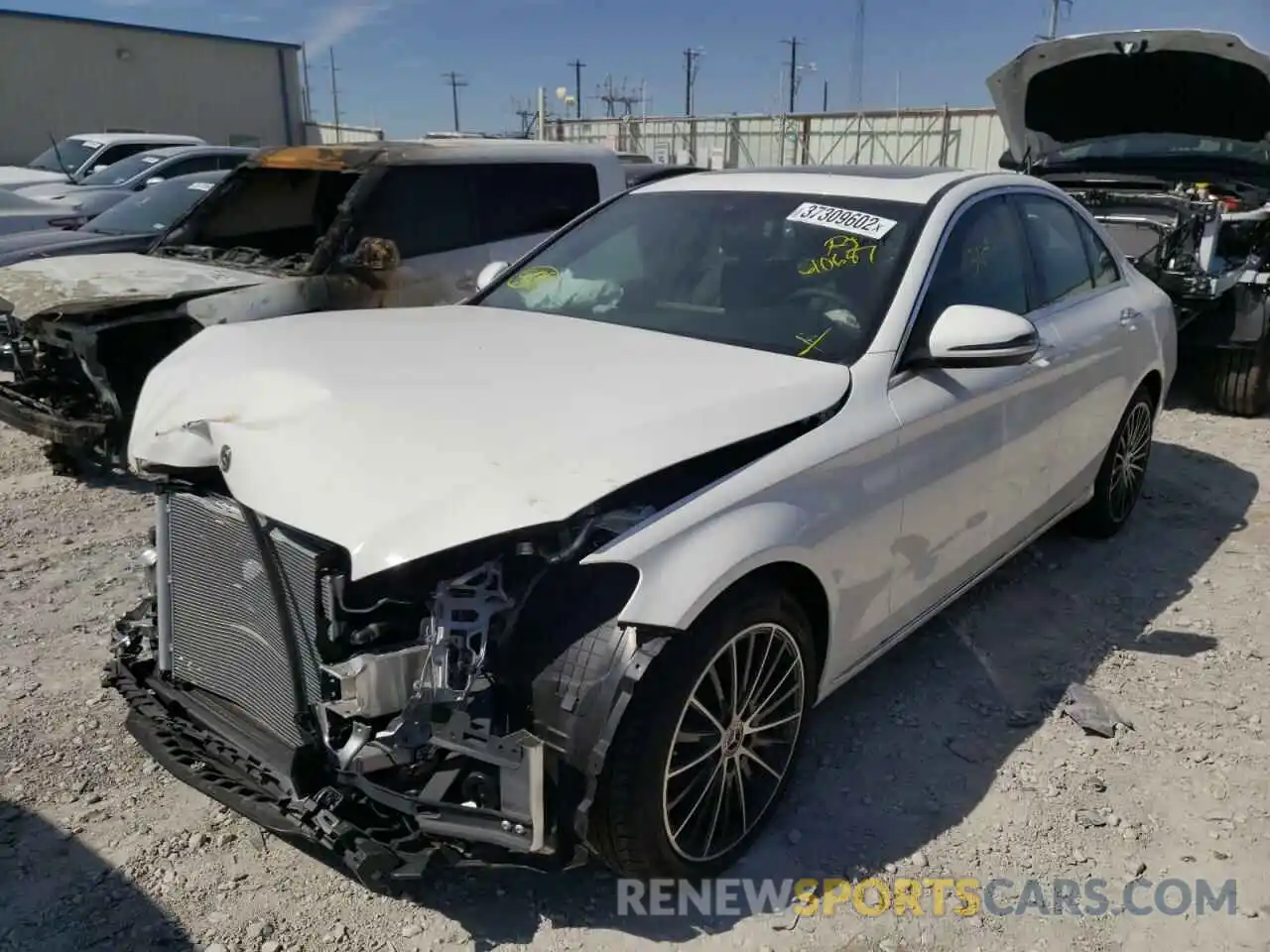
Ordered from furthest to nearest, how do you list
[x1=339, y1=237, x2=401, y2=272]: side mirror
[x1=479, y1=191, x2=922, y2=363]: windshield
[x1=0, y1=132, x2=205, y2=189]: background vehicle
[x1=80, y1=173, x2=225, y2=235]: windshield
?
[x1=0, y1=132, x2=205, y2=189]: background vehicle
[x1=80, y1=173, x2=225, y2=235]: windshield
[x1=339, y1=237, x2=401, y2=272]: side mirror
[x1=479, y1=191, x2=922, y2=363]: windshield

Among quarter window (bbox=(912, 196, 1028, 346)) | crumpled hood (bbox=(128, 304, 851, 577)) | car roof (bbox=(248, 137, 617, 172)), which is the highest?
car roof (bbox=(248, 137, 617, 172))

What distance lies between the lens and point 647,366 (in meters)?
3.04

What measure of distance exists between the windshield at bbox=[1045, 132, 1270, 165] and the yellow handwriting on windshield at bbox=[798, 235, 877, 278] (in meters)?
6.27

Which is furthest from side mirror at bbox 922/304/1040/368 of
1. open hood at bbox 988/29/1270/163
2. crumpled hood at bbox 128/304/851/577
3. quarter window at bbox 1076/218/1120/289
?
open hood at bbox 988/29/1270/163

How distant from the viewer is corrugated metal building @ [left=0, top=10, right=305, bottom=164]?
1225 inches

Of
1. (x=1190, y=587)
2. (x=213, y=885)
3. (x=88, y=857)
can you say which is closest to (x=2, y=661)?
(x=88, y=857)

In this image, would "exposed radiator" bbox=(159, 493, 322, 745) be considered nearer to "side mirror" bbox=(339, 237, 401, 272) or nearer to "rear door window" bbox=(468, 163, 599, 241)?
"side mirror" bbox=(339, 237, 401, 272)

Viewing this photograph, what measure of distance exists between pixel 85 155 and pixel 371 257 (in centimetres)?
1252

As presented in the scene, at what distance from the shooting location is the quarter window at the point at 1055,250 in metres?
4.23

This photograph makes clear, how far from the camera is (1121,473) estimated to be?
17.0 feet

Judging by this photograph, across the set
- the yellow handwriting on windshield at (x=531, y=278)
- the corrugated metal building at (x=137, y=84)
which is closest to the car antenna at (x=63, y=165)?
the yellow handwriting on windshield at (x=531, y=278)

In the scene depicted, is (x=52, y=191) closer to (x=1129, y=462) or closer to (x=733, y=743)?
(x=1129, y=462)

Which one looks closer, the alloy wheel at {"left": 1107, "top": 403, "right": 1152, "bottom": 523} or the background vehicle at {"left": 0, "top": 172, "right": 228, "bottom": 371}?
the alloy wheel at {"left": 1107, "top": 403, "right": 1152, "bottom": 523}

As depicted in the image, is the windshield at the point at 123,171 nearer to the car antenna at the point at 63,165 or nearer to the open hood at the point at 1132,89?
the car antenna at the point at 63,165
